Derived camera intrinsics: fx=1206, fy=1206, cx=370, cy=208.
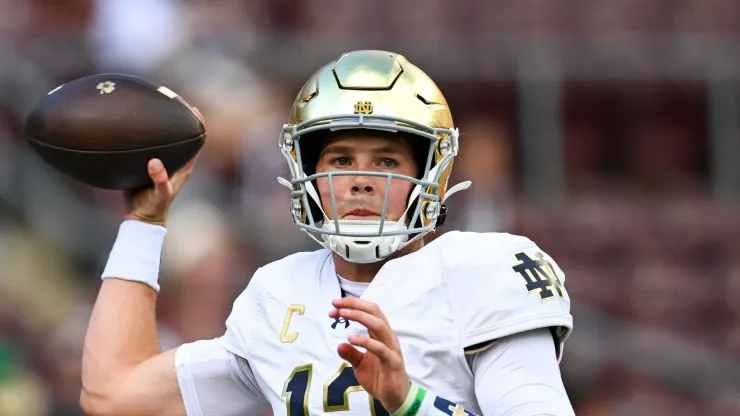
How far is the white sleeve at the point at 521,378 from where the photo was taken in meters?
1.81

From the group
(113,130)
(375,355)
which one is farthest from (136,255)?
(375,355)

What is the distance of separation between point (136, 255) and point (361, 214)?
0.48m

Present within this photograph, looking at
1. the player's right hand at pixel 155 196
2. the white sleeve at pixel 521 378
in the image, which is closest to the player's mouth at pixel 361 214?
the white sleeve at pixel 521 378

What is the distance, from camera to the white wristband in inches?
87.9

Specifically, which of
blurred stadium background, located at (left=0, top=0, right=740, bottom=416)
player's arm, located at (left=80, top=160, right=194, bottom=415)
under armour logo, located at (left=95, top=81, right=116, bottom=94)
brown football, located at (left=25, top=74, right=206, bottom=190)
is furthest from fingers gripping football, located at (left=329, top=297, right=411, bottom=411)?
blurred stadium background, located at (left=0, top=0, right=740, bottom=416)

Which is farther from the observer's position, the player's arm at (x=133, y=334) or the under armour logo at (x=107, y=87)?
the under armour logo at (x=107, y=87)

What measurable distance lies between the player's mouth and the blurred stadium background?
2.70m

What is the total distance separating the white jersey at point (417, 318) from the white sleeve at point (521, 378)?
3 centimetres

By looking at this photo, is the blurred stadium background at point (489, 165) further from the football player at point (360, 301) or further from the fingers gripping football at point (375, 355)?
the fingers gripping football at point (375, 355)

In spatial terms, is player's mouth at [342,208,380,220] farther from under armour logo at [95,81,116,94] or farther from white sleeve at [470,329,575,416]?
under armour logo at [95,81,116,94]

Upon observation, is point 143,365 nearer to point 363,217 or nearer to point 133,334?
point 133,334

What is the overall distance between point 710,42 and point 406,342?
12.8 feet

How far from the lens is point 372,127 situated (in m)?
2.03

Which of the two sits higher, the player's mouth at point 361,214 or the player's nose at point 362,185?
the player's nose at point 362,185
